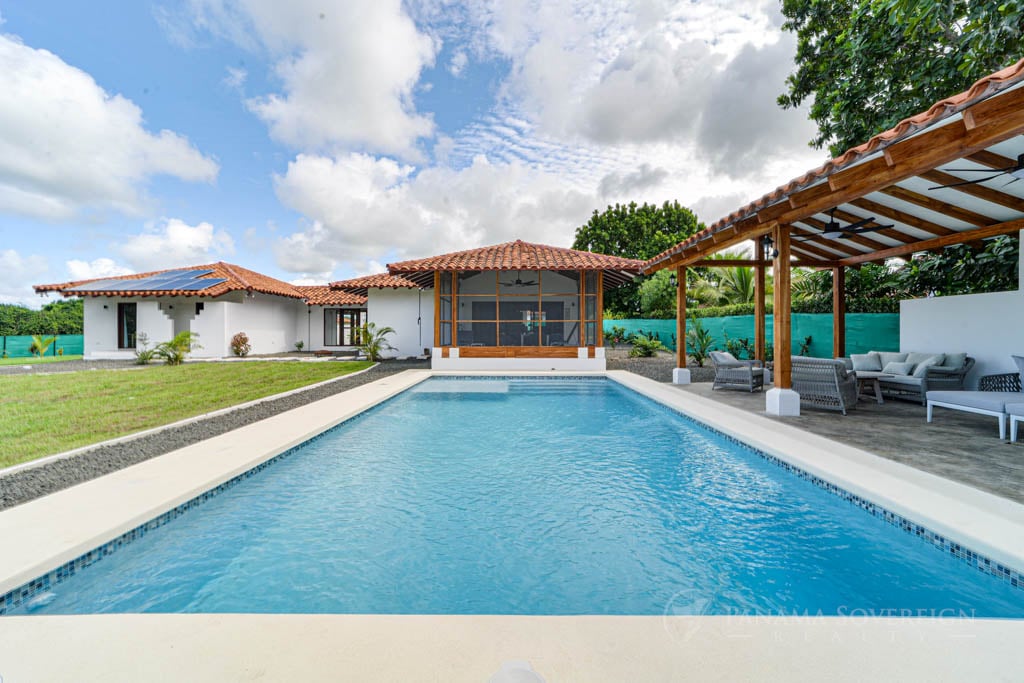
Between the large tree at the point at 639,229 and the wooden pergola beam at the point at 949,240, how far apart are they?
891 inches

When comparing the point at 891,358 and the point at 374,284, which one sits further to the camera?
the point at 374,284

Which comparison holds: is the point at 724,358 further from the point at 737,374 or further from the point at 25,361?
the point at 25,361

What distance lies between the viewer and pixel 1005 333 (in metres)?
7.14

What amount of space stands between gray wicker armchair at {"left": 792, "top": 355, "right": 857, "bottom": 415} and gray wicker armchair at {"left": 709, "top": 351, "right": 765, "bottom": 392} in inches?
72.8

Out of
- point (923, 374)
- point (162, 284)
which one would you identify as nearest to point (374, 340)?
point (162, 284)

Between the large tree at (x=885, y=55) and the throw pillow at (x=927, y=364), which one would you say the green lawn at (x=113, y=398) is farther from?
the large tree at (x=885, y=55)

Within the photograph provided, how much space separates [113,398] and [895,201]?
542 inches

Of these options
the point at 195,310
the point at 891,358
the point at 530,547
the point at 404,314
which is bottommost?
the point at 530,547

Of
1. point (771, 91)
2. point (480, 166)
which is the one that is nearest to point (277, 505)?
point (771, 91)

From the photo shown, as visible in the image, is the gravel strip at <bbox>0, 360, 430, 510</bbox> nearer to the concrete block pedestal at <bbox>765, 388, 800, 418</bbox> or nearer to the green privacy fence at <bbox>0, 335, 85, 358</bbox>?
the concrete block pedestal at <bbox>765, 388, 800, 418</bbox>

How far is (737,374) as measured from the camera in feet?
29.7

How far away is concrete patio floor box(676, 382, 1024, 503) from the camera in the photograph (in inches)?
144

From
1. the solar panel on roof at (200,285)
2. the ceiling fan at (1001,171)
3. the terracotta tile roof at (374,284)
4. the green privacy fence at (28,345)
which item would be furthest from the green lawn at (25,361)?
the ceiling fan at (1001,171)

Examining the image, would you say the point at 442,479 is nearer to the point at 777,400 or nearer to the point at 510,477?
the point at 510,477
